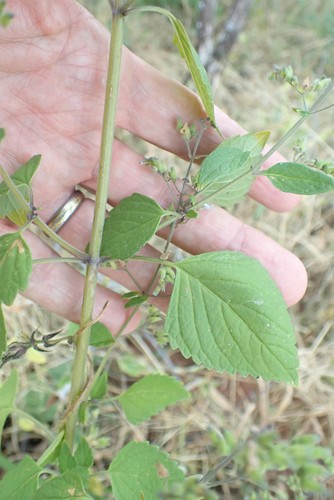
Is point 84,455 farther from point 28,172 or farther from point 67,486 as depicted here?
point 28,172

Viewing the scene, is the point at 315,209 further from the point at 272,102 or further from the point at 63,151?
the point at 63,151

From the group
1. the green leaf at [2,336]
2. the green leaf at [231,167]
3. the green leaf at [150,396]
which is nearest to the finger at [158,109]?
the green leaf at [231,167]

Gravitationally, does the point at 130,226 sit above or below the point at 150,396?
above

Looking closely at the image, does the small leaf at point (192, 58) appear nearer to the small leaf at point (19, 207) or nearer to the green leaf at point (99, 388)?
the small leaf at point (19, 207)

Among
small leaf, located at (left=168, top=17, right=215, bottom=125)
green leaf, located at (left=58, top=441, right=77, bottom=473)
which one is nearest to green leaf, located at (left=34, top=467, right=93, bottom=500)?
green leaf, located at (left=58, top=441, right=77, bottom=473)

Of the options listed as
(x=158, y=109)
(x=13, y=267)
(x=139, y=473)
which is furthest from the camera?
(x=158, y=109)

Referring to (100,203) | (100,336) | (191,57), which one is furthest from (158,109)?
(100,336)
